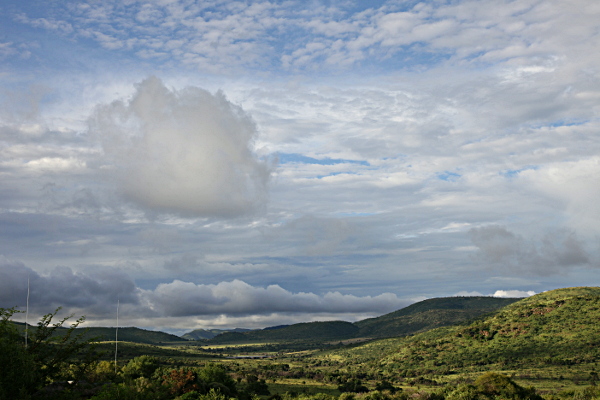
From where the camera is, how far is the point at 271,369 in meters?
95.7

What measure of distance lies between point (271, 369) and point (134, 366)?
38.7m

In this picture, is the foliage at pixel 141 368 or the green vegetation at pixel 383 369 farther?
the foliage at pixel 141 368

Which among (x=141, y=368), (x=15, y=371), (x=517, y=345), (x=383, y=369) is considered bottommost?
(x=383, y=369)

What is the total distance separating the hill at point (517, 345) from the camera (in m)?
88.4

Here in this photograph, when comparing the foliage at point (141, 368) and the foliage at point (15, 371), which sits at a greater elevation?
the foliage at point (15, 371)

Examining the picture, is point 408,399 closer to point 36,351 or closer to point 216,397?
point 216,397

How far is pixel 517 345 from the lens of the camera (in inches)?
3873

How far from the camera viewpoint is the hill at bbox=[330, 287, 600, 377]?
88438 mm

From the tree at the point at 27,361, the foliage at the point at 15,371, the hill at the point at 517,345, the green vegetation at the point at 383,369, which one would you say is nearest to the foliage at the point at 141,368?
the green vegetation at the point at 383,369

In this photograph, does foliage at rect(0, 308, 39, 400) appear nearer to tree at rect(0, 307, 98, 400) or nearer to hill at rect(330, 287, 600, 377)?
tree at rect(0, 307, 98, 400)

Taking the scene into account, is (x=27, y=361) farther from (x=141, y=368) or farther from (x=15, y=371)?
(x=141, y=368)

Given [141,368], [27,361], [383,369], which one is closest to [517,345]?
[383,369]

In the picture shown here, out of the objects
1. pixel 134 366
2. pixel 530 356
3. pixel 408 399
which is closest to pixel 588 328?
pixel 530 356

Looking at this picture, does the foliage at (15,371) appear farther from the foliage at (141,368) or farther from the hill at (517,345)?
the hill at (517,345)
